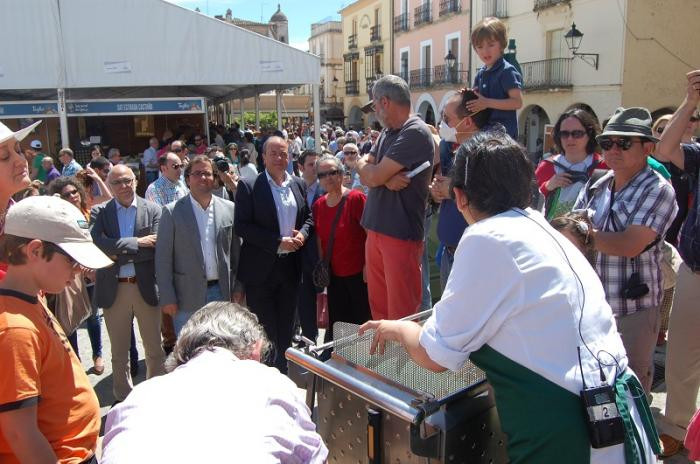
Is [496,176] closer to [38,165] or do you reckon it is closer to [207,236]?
[207,236]

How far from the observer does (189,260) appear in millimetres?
3859

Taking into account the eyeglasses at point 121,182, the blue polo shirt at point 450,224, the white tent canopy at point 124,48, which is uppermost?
the white tent canopy at point 124,48

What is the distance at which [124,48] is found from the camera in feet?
37.6

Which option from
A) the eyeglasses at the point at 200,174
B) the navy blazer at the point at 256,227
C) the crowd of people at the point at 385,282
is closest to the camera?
the crowd of people at the point at 385,282

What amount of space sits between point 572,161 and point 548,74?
59.8ft

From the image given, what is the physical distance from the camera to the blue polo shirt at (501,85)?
12.3 ft

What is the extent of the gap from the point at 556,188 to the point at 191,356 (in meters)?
2.59

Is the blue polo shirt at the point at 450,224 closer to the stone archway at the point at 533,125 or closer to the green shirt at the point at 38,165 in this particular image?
the green shirt at the point at 38,165

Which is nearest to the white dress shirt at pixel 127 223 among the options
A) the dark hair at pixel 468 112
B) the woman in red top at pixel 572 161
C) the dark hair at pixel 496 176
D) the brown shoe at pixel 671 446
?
the dark hair at pixel 468 112

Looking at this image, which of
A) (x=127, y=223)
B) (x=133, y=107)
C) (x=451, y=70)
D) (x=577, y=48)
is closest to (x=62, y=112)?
(x=133, y=107)

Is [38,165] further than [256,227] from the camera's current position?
Yes

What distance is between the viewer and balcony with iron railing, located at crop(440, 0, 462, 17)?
2594 cm

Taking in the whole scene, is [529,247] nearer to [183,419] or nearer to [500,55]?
[183,419]

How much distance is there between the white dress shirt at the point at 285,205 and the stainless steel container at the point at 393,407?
6.57 feet
